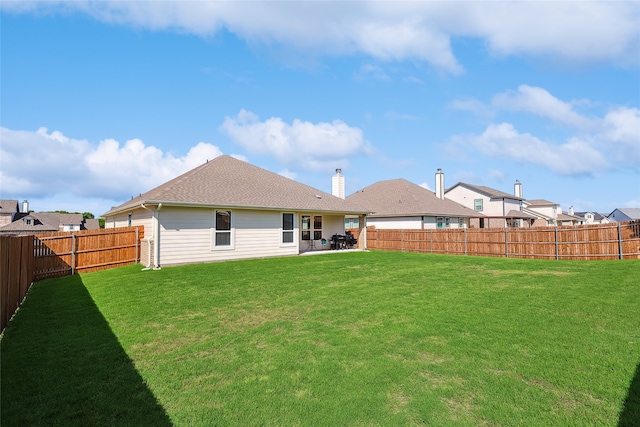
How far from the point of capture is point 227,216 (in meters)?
15.6

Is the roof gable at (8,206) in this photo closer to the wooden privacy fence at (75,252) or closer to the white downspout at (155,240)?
the wooden privacy fence at (75,252)

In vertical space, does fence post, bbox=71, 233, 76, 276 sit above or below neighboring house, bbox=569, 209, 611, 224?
below

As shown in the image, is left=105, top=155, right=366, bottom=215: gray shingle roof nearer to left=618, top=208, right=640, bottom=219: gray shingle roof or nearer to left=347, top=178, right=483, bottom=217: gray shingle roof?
left=347, top=178, right=483, bottom=217: gray shingle roof

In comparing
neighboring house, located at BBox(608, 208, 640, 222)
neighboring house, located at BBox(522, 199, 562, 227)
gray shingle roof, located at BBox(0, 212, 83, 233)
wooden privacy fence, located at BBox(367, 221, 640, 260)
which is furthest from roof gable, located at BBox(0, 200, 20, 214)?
neighboring house, located at BBox(608, 208, 640, 222)

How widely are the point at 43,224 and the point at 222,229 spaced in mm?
54702

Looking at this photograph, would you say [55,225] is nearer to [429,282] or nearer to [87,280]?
[87,280]

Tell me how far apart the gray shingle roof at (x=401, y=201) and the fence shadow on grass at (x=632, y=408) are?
2298cm

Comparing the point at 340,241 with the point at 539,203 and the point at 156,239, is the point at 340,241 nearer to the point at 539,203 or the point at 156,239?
the point at 156,239

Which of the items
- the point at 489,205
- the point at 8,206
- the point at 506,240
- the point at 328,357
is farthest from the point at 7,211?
the point at 489,205

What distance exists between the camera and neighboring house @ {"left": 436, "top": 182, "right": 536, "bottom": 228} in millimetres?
35531

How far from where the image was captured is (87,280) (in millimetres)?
11062

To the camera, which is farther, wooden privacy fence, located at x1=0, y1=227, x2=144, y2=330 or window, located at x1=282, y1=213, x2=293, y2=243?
window, located at x1=282, y1=213, x2=293, y2=243

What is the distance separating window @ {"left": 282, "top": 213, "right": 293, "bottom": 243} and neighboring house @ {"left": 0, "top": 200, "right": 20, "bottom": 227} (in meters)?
60.7

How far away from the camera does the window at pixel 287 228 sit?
17750 mm
